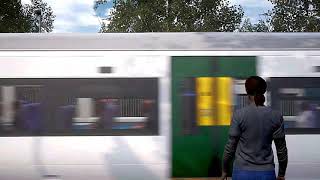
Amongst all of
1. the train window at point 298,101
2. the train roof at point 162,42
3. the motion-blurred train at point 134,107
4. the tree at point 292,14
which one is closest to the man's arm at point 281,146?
the motion-blurred train at point 134,107

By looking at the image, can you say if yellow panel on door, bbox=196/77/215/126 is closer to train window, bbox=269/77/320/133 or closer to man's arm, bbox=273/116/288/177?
train window, bbox=269/77/320/133

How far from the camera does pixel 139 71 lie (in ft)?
26.6

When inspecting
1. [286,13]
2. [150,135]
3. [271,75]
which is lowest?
[150,135]

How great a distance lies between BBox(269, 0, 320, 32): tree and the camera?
2902cm

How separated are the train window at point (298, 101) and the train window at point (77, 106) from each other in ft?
6.37

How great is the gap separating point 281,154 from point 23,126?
15.7 feet

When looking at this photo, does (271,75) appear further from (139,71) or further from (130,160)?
(130,160)

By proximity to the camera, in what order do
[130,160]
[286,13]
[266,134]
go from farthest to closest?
[286,13], [130,160], [266,134]

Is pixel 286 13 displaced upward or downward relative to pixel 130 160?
upward

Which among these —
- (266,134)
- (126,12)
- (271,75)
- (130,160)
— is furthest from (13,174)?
(126,12)

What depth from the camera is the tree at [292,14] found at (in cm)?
2902

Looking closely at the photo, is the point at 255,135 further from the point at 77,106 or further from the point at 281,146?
the point at 77,106

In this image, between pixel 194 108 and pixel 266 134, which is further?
pixel 194 108

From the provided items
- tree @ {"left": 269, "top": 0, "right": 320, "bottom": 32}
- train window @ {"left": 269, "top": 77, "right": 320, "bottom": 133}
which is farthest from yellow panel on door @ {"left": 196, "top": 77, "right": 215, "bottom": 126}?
tree @ {"left": 269, "top": 0, "right": 320, "bottom": 32}
